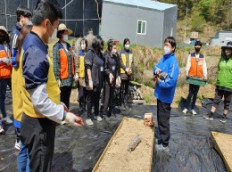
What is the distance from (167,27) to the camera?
18469 mm

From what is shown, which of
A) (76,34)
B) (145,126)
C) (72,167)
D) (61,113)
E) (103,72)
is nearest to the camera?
(61,113)

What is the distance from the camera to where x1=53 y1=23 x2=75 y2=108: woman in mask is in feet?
12.6

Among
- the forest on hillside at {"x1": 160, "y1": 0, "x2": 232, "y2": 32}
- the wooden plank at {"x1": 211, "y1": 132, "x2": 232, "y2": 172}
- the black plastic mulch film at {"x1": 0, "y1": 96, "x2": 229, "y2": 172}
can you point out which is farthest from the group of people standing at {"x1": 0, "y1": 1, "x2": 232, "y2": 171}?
the forest on hillside at {"x1": 160, "y1": 0, "x2": 232, "y2": 32}

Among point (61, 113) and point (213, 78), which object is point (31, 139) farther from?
point (213, 78)

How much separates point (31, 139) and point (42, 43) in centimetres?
76

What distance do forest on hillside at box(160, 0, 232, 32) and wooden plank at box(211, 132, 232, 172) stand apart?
1589 inches

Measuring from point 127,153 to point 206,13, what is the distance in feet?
155

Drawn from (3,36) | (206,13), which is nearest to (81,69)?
(3,36)

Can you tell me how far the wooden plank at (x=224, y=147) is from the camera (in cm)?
312

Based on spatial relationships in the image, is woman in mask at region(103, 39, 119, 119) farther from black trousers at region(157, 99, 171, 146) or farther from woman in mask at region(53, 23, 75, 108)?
black trousers at region(157, 99, 171, 146)

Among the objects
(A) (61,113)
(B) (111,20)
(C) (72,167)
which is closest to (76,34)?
(B) (111,20)

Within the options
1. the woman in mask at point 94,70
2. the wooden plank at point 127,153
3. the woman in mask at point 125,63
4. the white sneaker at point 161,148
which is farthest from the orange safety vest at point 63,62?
the white sneaker at point 161,148

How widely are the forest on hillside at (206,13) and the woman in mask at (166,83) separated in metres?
40.6

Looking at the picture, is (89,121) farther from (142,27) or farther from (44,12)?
(142,27)
